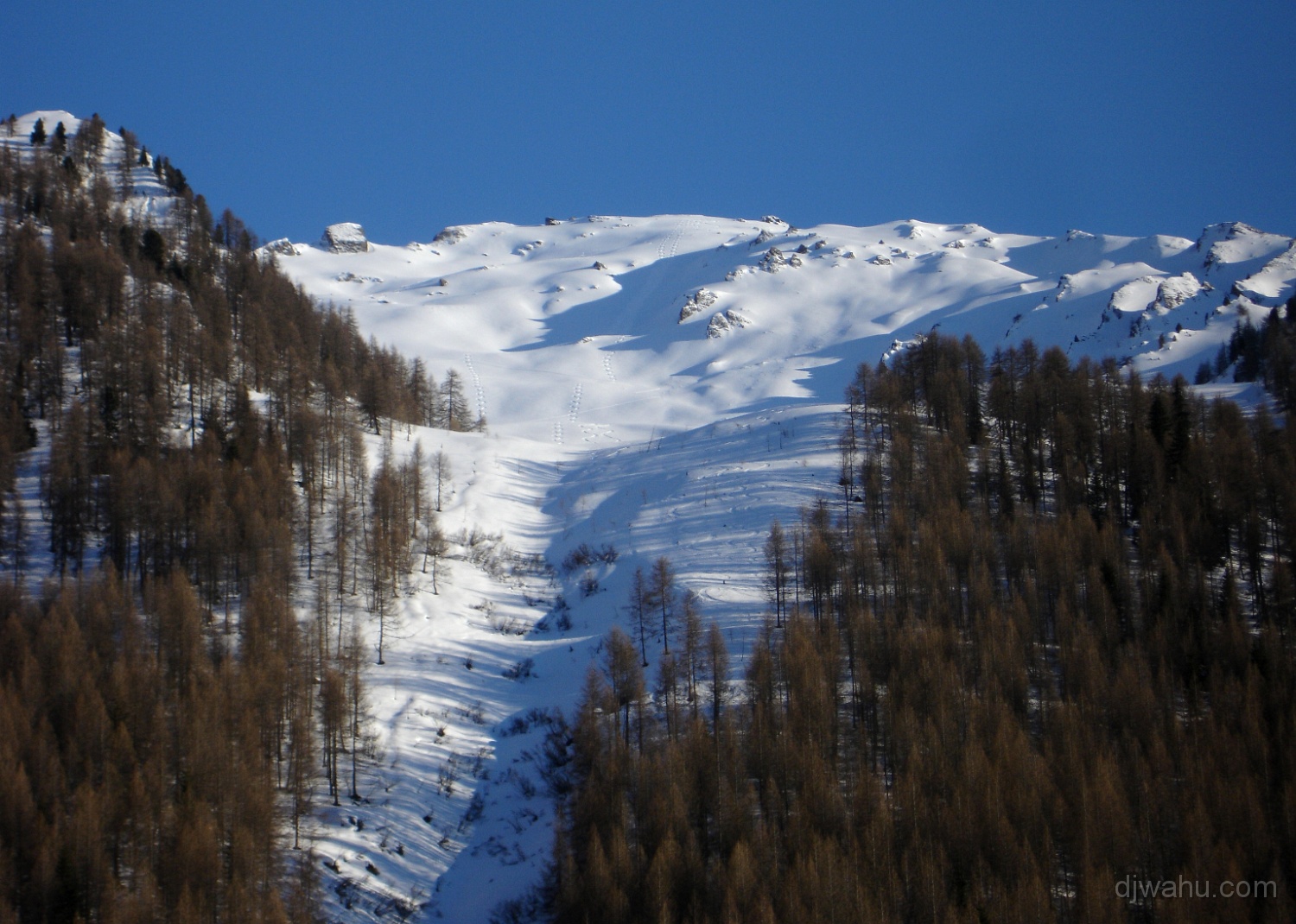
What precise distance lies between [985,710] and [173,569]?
47.8m

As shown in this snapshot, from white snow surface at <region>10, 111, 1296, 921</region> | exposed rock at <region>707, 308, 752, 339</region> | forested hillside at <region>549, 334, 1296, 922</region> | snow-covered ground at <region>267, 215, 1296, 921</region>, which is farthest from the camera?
exposed rock at <region>707, 308, 752, 339</region>

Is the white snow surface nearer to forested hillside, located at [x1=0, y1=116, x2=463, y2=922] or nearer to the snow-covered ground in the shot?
the snow-covered ground

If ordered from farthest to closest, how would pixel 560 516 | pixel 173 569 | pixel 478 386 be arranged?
pixel 478 386 < pixel 560 516 < pixel 173 569

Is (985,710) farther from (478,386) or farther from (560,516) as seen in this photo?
(478,386)

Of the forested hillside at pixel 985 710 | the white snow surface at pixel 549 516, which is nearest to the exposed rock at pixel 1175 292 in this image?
the white snow surface at pixel 549 516

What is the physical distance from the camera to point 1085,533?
176 ft

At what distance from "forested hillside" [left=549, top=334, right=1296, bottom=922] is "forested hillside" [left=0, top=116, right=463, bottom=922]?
14222 millimetres

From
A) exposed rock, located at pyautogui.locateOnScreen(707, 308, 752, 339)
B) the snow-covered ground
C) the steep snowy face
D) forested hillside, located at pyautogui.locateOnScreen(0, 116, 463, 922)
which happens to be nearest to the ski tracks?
the steep snowy face

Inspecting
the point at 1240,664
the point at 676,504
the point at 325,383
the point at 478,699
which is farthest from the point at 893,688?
the point at 325,383

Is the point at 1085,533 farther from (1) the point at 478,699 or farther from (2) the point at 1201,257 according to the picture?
(2) the point at 1201,257

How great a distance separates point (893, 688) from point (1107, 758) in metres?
10.0

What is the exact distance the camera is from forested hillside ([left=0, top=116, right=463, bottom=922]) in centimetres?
3225

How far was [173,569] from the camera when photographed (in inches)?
2002

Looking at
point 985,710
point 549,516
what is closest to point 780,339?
point 549,516
